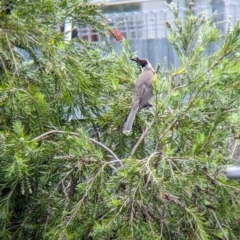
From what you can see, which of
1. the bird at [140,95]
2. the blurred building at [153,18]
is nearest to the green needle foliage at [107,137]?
the bird at [140,95]

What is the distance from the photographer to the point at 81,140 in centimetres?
346

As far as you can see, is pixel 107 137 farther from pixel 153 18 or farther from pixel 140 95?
pixel 153 18

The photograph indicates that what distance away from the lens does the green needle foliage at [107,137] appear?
338 cm

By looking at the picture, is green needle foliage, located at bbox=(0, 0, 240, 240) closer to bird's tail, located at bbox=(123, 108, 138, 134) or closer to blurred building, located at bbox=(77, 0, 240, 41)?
bird's tail, located at bbox=(123, 108, 138, 134)

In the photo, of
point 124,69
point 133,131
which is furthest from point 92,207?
point 124,69

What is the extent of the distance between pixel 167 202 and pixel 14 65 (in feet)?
4.23

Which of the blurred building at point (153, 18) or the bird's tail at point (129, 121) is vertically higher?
the bird's tail at point (129, 121)

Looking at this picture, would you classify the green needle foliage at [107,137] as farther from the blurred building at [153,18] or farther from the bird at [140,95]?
the blurred building at [153,18]

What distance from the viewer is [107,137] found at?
4.14 m

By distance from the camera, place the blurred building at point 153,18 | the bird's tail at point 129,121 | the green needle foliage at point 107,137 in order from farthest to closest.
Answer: the blurred building at point 153,18 < the bird's tail at point 129,121 < the green needle foliage at point 107,137

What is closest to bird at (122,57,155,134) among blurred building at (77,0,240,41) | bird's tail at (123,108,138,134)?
bird's tail at (123,108,138,134)

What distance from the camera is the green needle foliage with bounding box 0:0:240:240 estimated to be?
3375mm

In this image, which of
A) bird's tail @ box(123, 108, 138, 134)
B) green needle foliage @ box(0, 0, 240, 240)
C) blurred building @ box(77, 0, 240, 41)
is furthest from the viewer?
blurred building @ box(77, 0, 240, 41)

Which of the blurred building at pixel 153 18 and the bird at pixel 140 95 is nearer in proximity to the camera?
the bird at pixel 140 95
